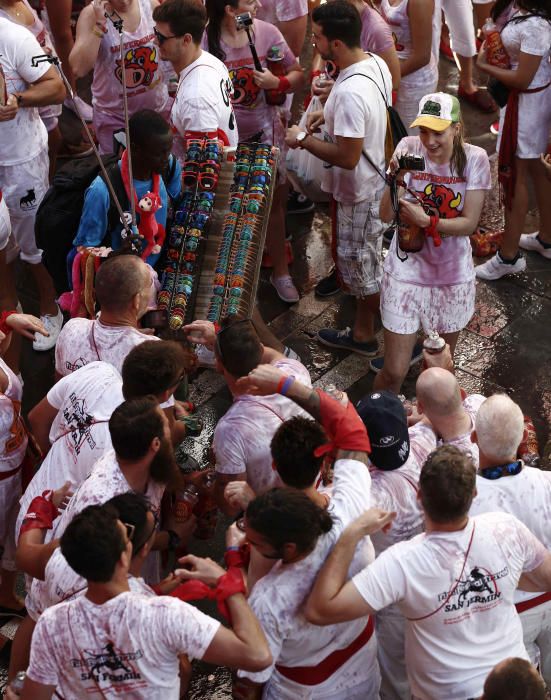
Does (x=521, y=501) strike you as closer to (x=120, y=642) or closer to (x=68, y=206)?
(x=120, y=642)

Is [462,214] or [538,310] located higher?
[462,214]

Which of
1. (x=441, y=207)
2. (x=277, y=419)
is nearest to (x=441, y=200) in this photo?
(x=441, y=207)

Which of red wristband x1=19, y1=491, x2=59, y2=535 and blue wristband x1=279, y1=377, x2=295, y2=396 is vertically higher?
blue wristband x1=279, y1=377, x2=295, y2=396

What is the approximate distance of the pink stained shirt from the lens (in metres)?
6.20

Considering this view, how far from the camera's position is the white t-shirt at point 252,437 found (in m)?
4.14

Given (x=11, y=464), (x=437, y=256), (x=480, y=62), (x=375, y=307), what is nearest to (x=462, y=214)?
(x=437, y=256)

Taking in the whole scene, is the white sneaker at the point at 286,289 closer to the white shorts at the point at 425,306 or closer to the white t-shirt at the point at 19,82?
the white shorts at the point at 425,306

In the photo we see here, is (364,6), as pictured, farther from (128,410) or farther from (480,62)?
(128,410)

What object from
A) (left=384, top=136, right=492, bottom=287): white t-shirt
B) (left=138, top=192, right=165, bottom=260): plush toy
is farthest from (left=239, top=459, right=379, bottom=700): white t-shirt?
(left=384, top=136, right=492, bottom=287): white t-shirt

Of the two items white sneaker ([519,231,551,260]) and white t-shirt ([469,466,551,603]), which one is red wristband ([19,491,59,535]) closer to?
white t-shirt ([469,466,551,603])

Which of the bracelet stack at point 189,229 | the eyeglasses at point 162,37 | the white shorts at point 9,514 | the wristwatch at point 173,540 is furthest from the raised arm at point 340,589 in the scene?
the eyeglasses at point 162,37

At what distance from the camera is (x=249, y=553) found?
3.53 metres

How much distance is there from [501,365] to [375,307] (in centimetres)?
92

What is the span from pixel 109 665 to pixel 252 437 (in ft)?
4.27
